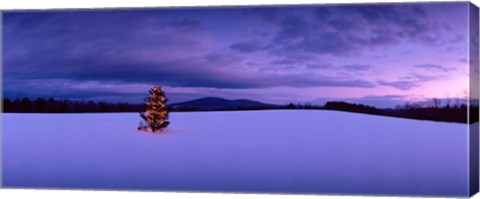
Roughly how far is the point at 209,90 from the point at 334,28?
6.70 feet

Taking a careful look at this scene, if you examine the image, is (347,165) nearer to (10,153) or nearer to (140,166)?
(140,166)

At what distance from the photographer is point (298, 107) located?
1504 cm

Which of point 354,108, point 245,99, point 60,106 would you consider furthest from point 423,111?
point 60,106

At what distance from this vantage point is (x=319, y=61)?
49.1 ft

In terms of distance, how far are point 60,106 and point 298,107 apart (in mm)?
3660

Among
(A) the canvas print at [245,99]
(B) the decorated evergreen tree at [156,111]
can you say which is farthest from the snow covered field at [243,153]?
(B) the decorated evergreen tree at [156,111]

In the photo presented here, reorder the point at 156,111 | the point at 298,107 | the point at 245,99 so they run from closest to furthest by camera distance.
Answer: the point at 298,107 → the point at 245,99 → the point at 156,111

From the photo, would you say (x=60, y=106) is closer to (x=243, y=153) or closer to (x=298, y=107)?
(x=243, y=153)

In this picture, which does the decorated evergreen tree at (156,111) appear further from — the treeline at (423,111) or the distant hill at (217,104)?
the treeline at (423,111)

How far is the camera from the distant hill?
15206mm

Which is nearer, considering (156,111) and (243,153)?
(243,153)

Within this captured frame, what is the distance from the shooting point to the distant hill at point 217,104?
15206mm

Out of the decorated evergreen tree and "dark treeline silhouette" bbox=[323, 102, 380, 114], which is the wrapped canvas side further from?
the decorated evergreen tree

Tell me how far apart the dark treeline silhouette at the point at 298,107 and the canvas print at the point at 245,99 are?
0.02m
